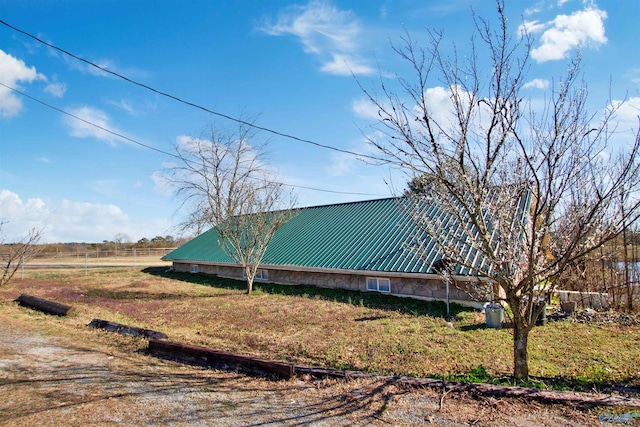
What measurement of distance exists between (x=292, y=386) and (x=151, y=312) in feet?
28.7

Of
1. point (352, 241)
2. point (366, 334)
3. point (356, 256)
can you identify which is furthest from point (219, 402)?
point (352, 241)

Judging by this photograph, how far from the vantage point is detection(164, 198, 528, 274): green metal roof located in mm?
13281

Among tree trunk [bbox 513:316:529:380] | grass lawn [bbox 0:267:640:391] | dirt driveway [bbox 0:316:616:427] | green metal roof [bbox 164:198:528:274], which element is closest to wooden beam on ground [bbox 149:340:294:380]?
dirt driveway [bbox 0:316:616:427]

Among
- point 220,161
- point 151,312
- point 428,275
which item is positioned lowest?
point 151,312

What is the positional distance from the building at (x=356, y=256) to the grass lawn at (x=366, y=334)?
66cm

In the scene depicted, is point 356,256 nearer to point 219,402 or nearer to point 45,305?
point 219,402

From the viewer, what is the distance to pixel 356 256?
583 inches

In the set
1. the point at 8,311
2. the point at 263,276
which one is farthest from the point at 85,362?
the point at 263,276

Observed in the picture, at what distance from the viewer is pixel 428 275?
1188 cm

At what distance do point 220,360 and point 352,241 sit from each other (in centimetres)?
1067

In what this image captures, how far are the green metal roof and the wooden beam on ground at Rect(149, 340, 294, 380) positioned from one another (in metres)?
6.67

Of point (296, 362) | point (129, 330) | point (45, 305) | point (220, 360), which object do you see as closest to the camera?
point (220, 360)

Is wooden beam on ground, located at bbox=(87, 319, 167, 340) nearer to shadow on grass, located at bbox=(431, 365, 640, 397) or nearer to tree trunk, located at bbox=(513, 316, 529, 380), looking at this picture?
shadow on grass, located at bbox=(431, 365, 640, 397)

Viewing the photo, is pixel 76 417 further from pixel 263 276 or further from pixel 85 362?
pixel 263 276
